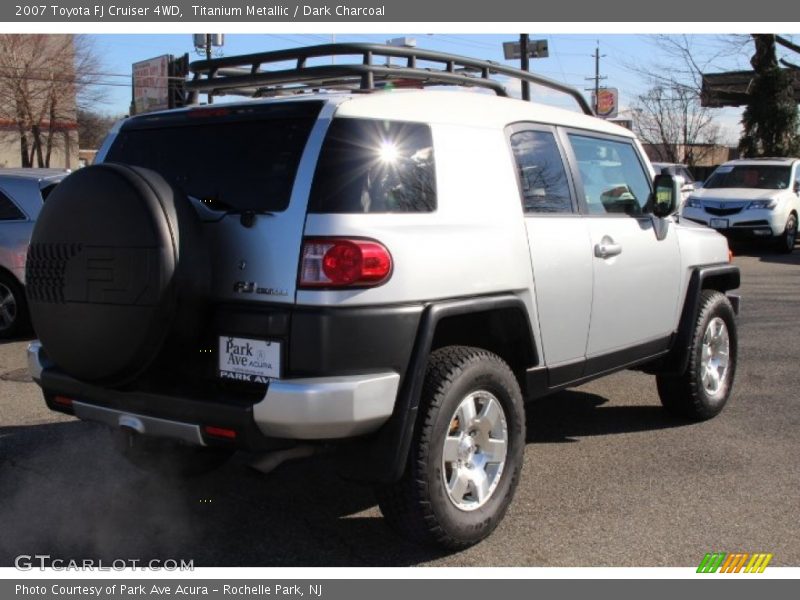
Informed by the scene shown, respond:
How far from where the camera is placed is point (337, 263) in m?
3.22

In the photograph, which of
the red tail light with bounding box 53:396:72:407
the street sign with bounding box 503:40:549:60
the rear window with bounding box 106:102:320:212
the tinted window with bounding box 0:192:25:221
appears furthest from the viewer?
the street sign with bounding box 503:40:549:60

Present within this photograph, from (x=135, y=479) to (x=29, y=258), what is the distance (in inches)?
60.0

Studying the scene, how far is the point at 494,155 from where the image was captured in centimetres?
396

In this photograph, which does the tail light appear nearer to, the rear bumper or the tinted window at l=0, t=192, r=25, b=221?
the rear bumper

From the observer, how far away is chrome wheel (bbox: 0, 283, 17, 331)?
335 inches

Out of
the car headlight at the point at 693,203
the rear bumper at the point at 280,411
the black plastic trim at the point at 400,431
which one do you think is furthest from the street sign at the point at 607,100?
the rear bumper at the point at 280,411

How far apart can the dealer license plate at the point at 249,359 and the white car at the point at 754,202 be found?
613 inches

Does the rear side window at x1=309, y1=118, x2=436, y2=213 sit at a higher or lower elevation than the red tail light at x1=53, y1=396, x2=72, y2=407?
higher

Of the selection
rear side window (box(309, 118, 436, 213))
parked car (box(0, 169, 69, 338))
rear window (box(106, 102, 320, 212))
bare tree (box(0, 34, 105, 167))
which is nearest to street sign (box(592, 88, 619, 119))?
bare tree (box(0, 34, 105, 167))

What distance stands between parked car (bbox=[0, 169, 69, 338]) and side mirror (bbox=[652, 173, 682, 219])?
20.1 feet

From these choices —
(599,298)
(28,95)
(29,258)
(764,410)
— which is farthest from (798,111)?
(28,95)

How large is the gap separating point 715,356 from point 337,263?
360 cm

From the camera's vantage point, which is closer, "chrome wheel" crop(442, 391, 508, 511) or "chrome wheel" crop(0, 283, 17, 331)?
"chrome wheel" crop(442, 391, 508, 511)

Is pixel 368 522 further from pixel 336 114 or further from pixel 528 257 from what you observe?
pixel 336 114
